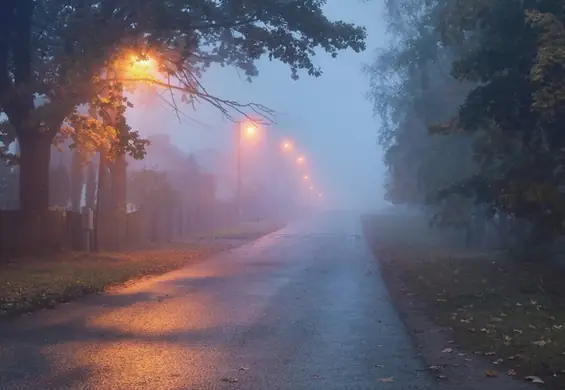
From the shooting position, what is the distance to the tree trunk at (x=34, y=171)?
78.0ft

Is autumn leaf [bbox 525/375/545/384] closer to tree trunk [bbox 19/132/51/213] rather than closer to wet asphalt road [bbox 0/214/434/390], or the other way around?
wet asphalt road [bbox 0/214/434/390]

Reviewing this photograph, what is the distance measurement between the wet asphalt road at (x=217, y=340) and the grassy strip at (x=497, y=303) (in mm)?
970

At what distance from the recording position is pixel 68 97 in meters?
22.2

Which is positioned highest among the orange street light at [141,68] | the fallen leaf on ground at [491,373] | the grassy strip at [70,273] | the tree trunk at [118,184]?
the orange street light at [141,68]

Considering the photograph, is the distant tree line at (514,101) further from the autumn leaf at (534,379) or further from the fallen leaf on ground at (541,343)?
the autumn leaf at (534,379)

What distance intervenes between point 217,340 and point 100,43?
11.7 metres

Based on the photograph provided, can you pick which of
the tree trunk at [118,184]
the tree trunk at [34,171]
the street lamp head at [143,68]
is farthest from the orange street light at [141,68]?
the tree trunk at [118,184]

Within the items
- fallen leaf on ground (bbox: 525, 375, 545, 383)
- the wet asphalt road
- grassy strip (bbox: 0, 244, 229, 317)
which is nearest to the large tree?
grassy strip (bbox: 0, 244, 229, 317)

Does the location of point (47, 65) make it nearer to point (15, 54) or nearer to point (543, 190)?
point (15, 54)

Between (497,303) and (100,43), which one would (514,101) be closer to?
(497,303)

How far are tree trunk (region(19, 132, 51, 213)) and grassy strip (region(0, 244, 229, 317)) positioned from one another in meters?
1.75

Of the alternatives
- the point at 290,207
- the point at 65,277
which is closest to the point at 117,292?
the point at 65,277

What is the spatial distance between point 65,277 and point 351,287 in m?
6.52

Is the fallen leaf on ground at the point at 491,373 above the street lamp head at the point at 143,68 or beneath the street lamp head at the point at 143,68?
beneath
